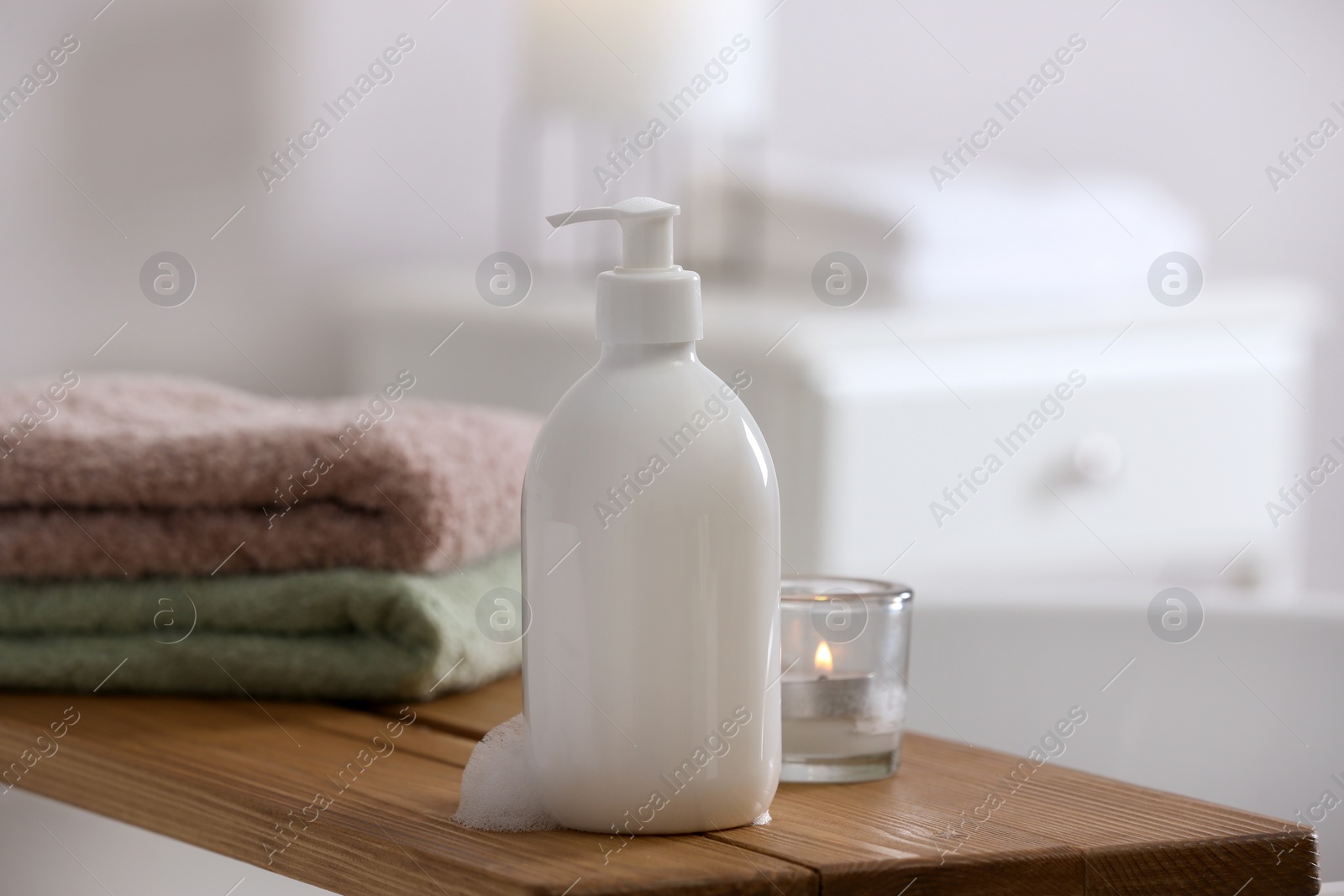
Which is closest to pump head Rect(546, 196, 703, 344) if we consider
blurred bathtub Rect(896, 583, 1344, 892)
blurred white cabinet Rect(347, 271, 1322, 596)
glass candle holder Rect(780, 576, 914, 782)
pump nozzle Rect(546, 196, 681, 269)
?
pump nozzle Rect(546, 196, 681, 269)

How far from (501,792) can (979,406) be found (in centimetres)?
102

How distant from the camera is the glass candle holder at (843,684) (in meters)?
0.39

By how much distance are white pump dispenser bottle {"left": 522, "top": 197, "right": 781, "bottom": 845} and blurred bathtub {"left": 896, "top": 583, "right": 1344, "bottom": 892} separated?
1.59 feet

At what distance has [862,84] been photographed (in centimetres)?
171

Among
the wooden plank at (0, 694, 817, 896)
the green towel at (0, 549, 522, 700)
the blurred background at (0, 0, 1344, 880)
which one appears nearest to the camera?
the wooden plank at (0, 694, 817, 896)

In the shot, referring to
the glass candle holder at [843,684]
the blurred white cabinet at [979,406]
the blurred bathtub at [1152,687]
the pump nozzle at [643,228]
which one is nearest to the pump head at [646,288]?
the pump nozzle at [643,228]

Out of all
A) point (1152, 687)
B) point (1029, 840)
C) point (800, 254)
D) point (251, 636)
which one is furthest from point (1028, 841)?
point (800, 254)

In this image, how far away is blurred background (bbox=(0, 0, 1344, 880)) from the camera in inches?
43.3

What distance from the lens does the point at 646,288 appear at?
340mm

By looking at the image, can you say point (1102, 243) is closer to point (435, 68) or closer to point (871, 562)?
point (871, 562)

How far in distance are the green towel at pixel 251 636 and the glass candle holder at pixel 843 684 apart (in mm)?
168

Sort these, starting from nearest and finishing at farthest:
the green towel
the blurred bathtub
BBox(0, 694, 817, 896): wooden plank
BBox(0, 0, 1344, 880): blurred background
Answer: BBox(0, 694, 817, 896): wooden plank → the green towel → the blurred bathtub → BBox(0, 0, 1344, 880): blurred background

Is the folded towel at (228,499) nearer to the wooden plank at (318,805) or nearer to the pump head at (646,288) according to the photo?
the wooden plank at (318,805)

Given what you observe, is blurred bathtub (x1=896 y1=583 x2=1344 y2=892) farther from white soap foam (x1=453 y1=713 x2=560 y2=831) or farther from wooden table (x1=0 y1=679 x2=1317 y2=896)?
white soap foam (x1=453 y1=713 x2=560 y2=831)
